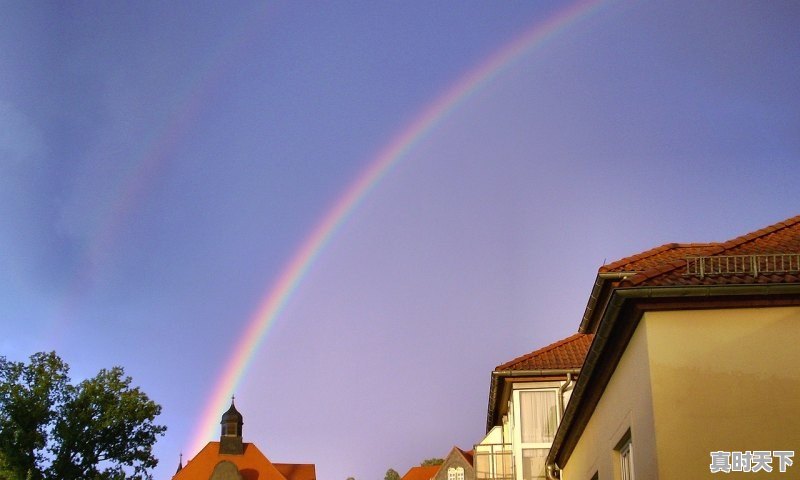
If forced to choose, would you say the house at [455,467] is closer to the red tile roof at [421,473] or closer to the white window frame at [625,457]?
the red tile roof at [421,473]

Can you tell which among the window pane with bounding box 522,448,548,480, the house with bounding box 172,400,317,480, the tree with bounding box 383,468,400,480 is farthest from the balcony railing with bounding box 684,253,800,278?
the tree with bounding box 383,468,400,480

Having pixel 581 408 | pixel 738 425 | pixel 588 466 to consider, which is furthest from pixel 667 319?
pixel 588 466

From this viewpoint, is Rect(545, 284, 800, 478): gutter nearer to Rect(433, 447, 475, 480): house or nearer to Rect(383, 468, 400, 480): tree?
Rect(433, 447, 475, 480): house

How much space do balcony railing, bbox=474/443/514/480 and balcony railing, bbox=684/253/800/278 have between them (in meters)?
22.5

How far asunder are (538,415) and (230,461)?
6633cm

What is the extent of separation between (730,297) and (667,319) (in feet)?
3.07

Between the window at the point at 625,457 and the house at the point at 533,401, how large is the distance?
52.5ft

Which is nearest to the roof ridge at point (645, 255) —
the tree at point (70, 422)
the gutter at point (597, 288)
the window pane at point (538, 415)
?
the gutter at point (597, 288)

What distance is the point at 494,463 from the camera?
36031mm

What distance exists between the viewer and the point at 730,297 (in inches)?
538

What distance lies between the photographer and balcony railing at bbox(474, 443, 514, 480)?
35.6m

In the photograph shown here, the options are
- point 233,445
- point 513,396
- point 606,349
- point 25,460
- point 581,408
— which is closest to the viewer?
point 606,349

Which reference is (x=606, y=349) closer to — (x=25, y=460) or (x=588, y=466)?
(x=588, y=466)

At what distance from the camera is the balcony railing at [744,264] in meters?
13.8
